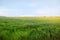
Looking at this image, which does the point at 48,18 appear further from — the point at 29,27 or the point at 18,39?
the point at 18,39

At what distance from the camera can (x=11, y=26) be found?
1.88m

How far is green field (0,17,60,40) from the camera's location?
72.3 inches

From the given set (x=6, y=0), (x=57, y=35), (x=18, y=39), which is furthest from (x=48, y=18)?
(x=6, y=0)

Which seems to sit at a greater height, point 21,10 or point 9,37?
point 21,10

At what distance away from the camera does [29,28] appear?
1913 millimetres

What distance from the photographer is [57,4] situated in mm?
2020

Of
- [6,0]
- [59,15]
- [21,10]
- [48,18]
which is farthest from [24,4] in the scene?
[59,15]

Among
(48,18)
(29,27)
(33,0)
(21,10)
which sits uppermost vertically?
(33,0)

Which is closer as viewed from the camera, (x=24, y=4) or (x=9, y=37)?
(x=9, y=37)

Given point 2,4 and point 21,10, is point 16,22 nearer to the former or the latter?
point 21,10

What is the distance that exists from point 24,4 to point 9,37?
1.76ft

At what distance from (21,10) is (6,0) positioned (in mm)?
267

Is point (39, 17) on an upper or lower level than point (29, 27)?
upper

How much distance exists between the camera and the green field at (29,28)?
1.84 meters
